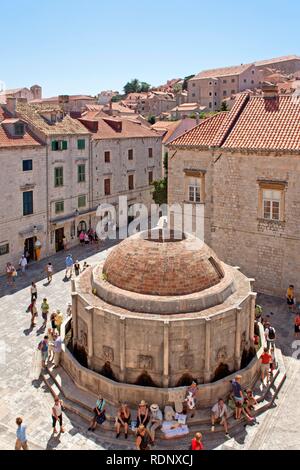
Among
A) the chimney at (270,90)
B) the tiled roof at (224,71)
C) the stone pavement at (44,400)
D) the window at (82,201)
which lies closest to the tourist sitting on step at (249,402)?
the stone pavement at (44,400)

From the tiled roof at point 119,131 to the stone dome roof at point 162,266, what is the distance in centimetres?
2165

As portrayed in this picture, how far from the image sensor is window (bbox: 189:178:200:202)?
26859 mm

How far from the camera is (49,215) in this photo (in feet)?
105

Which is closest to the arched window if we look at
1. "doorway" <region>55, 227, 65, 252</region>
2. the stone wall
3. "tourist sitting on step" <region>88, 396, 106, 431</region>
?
"doorway" <region>55, 227, 65, 252</region>

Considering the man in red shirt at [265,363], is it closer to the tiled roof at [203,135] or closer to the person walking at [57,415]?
the person walking at [57,415]

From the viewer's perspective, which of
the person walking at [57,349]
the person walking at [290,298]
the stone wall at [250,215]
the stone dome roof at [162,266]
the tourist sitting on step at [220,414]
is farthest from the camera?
the stone wall at [250,215]

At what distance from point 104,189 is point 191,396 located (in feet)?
86.7

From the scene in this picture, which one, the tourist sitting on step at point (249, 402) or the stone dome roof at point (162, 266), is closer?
the tourist sitting on step at point (249, 402)

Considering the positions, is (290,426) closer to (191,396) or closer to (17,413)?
(191,396)

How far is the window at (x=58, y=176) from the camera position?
32.3m

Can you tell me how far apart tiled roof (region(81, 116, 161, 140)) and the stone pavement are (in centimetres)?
1856

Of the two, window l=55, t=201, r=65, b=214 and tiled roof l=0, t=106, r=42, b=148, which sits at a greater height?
tiled roof l=0, t=106, r=42, b=148

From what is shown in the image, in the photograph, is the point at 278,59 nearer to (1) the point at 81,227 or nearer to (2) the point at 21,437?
(1) the point at 81,227

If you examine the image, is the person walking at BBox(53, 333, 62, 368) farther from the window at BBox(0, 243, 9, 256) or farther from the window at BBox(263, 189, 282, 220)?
the window at BBox(263, 189, 282, 220)
